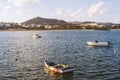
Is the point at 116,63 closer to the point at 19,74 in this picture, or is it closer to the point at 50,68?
the point at 50,68

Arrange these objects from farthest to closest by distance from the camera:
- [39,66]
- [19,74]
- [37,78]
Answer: [39,66] < [19,74] < [37,78]

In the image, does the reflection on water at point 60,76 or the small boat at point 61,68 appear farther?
the small boat at point 61,68

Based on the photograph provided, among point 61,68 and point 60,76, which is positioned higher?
point 61,68

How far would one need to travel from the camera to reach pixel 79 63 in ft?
186

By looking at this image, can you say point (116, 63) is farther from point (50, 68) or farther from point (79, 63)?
point (50, 68)

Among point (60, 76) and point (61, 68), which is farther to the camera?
point (61, 68)

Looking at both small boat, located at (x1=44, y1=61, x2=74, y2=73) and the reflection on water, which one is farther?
small boat, located at (x1=44, y1=61, x2=74, y2=73)

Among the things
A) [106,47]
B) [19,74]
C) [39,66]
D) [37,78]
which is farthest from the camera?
[106,47]

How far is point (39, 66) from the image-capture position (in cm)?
5366

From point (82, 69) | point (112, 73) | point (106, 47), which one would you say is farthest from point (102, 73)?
point (106, 47)

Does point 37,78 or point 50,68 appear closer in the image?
point 37,78

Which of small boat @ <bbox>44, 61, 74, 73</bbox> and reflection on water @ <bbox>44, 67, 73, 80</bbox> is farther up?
small boat @ <bbox>44, 61, 74, 73</bbox>

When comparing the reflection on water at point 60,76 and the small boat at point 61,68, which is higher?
the small boat at point 61,68

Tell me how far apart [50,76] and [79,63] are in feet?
43.2
